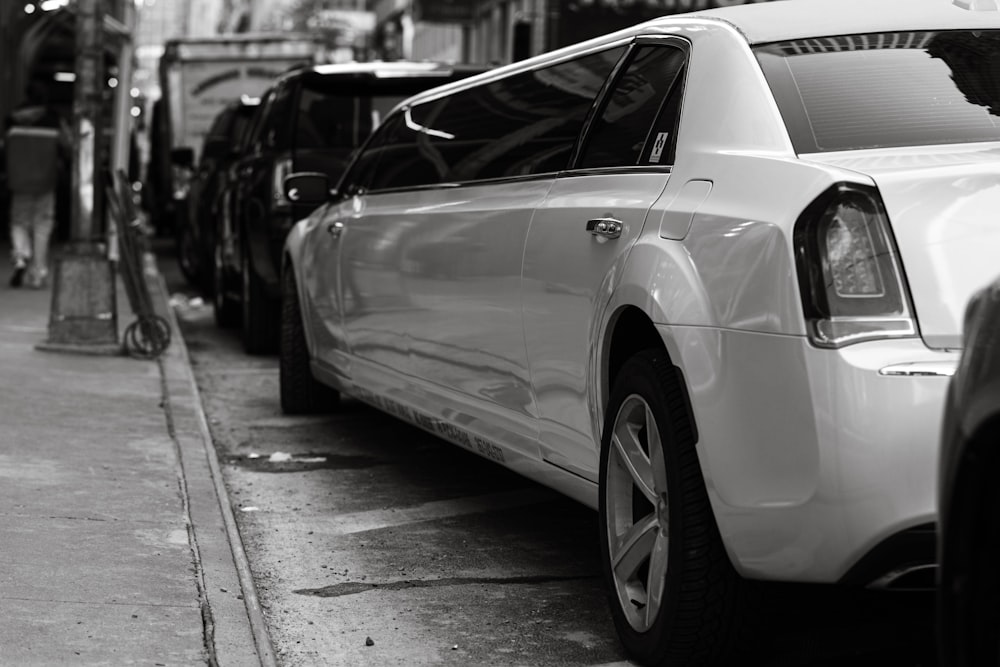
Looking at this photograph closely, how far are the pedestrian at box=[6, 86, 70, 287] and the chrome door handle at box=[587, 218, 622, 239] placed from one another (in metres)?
12.8

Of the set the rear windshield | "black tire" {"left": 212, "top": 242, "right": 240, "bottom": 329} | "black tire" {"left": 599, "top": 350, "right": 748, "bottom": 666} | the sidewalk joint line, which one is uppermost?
the rear windshield

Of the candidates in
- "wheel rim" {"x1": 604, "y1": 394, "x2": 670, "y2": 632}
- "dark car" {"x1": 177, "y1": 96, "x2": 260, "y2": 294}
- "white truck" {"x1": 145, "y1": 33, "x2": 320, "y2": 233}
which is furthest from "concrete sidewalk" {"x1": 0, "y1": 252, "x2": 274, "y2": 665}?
"white truck" {"x1": 145, "y1": 33, "x2": 320, "y2": 233}

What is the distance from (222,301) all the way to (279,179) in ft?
10.1

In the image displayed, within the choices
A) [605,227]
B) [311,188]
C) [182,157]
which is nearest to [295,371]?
[311,188]

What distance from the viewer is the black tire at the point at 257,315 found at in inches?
460

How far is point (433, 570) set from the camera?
18.6 feet

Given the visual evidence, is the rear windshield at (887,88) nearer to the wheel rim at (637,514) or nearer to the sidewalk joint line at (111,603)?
the wheel rim at (637,514)

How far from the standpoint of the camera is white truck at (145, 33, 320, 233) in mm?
28203

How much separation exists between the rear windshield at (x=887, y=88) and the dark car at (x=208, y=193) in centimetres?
958

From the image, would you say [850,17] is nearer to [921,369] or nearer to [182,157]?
[921,369]

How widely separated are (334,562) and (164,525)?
624 millimetres

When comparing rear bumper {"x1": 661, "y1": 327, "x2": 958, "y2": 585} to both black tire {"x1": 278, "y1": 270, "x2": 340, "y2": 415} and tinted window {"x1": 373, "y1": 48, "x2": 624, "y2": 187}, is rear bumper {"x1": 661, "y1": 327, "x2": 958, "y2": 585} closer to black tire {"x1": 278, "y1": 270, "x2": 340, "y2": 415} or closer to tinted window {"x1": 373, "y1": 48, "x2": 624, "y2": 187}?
tinted window {"x1": 373, "y1": 48, "x2": 624, "y2": 187}

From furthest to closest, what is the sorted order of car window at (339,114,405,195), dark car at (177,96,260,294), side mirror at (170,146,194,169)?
side mirror at (170,146,194,169)
dark car at (177,96,260,294)
car window at (339,114,405,195)

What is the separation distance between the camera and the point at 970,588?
2.74 m
